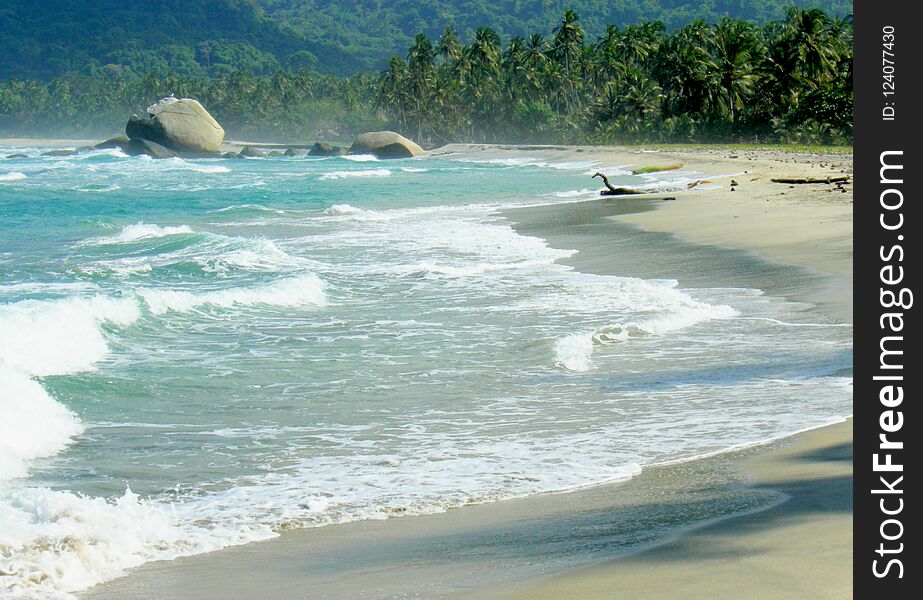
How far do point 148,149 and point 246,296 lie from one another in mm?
66626

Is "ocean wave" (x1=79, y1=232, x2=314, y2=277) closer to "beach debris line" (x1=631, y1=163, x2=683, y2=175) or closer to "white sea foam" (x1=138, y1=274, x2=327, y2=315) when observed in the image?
"white sea foam" (x1=138, y1=274, x2=327, y2=315)

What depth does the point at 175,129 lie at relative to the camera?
260 feet

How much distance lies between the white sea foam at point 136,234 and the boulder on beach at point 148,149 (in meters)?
52.6

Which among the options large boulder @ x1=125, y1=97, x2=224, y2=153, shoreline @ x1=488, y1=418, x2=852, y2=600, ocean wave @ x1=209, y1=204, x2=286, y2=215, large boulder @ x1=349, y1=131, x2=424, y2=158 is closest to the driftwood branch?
ocean wave @ x1=209, y1=204, x2=286, y2=215

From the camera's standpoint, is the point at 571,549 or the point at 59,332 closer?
the point at 571,549

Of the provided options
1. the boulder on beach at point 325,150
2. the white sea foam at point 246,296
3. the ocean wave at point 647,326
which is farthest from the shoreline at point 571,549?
the boulder on beach at point 325,150

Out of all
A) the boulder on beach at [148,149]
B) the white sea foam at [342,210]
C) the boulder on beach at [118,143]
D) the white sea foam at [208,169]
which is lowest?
the white sea foam at [342,210]

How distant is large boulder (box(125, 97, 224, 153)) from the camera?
79125mm

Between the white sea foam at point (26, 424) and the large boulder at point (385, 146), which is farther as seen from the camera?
the large boulder at point (385, 146)

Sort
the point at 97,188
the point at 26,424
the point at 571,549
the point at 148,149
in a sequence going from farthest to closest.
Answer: the point at 148,149
the point at 97,188
the point at 26,424
the point at 571,549

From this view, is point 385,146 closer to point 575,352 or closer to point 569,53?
point 569,53

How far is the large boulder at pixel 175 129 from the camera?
7912 centimetres

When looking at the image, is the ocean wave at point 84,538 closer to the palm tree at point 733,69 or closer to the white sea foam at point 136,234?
the white sea foam at point 136,234

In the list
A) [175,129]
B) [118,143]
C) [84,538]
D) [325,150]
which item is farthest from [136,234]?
[118,143]
